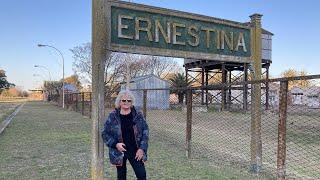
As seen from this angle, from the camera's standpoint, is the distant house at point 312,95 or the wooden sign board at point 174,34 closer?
the wooden sign board at point 174,34

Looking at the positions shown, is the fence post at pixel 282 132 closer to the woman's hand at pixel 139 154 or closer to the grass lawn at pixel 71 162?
the grass lawn at pixel 71 162

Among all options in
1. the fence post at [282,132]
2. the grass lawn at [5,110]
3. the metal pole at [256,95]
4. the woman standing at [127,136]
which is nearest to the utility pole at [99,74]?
the woman standing at [127,136]

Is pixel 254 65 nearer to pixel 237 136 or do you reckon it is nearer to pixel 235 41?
pixel 235 41

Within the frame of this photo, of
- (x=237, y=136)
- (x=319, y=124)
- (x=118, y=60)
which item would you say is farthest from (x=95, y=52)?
(x=118, y=60)

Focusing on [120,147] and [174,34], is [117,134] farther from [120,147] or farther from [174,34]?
[174,34]

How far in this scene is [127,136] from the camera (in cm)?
561

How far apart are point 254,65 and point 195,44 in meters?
1.65

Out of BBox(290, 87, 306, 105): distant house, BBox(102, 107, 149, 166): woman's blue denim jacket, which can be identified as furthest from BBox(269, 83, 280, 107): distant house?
BBox(102, 107, 149, 166): woman's blue denim jacket

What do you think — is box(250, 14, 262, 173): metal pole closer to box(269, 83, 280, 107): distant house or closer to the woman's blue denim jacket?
box(269, 83, 280, 107): distant house

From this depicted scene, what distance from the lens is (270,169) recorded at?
29.4 feet

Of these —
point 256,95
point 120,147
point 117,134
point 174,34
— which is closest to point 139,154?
point 120,147

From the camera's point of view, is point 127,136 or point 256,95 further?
point 256,95

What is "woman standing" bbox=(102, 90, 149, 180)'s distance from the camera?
5582mm

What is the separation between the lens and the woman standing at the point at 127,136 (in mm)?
5582
